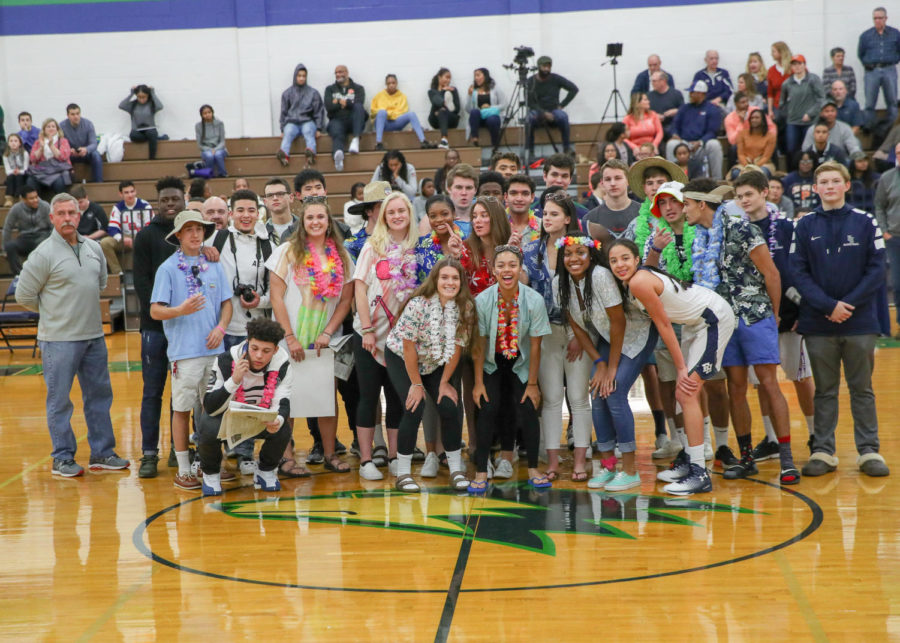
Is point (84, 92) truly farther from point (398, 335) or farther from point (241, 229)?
point (398, 335)

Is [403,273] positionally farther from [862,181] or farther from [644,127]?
[862,181]

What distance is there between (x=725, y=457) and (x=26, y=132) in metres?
12.0

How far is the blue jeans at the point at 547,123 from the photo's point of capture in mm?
13268

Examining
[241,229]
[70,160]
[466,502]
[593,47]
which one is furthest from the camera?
[593,47]

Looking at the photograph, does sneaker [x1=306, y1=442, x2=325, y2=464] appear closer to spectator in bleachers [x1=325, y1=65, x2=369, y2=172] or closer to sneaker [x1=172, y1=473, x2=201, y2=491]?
sneaker [x1=172, y1=473, x2=201, y2=491]

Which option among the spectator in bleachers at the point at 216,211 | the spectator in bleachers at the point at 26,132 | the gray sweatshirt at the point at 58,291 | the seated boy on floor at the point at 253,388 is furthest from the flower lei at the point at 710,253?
the spectator in bleachers at the point at 26,132

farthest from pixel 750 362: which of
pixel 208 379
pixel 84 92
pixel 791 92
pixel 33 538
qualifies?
Result: pixel 84 92

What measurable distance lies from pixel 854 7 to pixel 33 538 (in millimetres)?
13903

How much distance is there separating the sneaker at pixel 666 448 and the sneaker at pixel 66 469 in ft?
11.4

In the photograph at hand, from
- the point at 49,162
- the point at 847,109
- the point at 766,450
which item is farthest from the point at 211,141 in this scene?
the point at 766,450

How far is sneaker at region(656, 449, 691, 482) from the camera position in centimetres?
514

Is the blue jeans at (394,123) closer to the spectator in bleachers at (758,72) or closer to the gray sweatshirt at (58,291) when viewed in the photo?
the spectator in bleachers at (758,72)

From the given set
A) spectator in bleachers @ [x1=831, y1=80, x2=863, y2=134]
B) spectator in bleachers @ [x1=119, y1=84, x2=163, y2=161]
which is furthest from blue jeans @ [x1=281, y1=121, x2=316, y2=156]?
spectator in bleachers @ [x1=831, y1=80, x2=863, y2=134]

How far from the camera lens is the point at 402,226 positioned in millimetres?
5418
